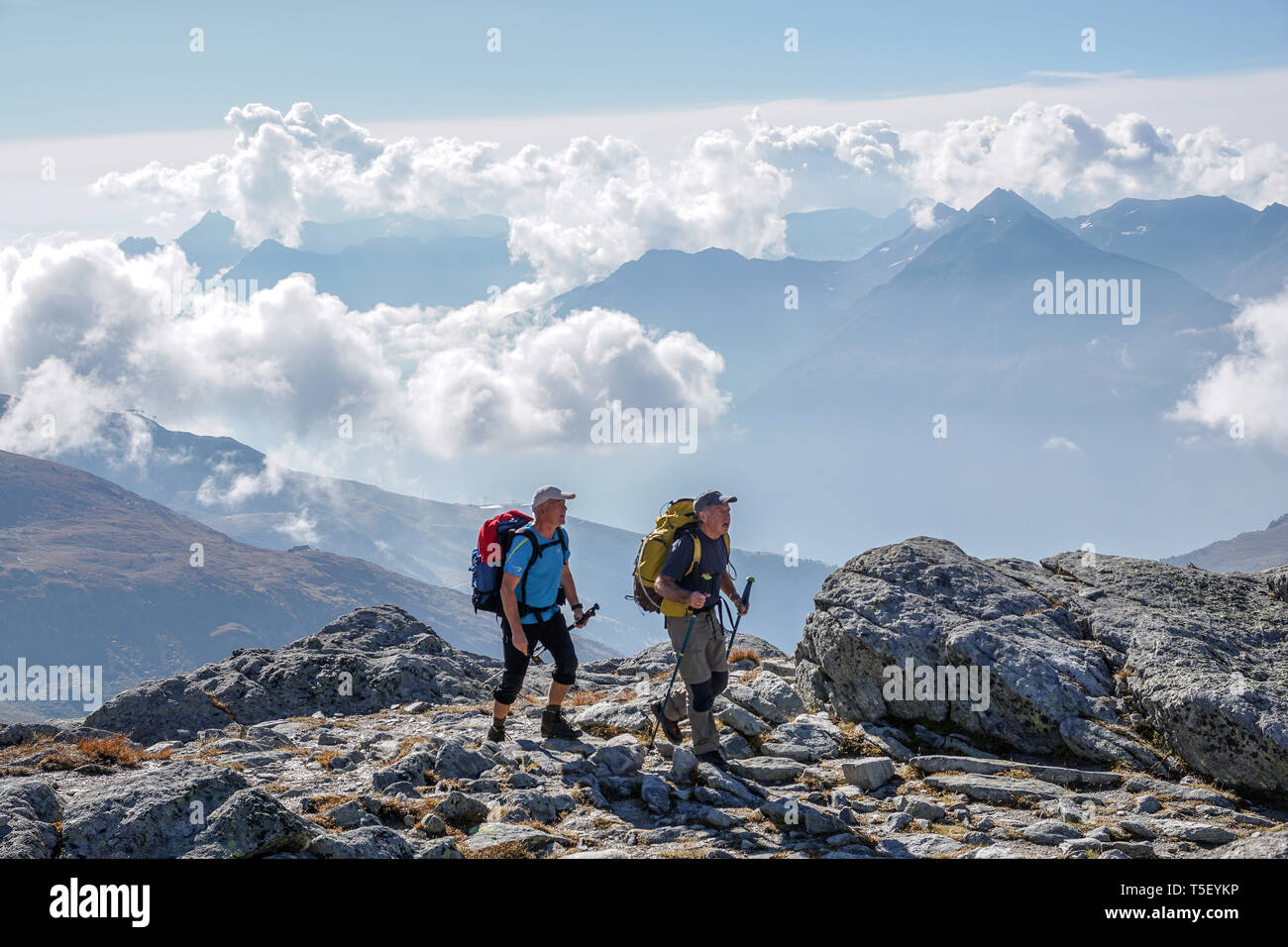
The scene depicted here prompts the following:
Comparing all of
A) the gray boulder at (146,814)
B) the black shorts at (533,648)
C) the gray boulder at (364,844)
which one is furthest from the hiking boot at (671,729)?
the gray boulder at (146,814)

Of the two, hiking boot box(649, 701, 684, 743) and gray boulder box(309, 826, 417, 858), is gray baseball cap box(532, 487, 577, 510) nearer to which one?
hiking boot box(649, 701, 684, 743)

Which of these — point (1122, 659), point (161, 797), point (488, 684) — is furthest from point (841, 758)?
point (488, 684)

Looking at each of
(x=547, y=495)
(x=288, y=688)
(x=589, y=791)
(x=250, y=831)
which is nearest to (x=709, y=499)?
(x=547, y=495)

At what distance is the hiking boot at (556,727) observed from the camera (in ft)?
47.4

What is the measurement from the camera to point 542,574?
1329cm

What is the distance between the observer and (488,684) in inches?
873

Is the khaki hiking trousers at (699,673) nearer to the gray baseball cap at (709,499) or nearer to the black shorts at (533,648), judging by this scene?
the gray baseball cap at (709,499)

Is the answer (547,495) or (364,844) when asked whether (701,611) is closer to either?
(547,495)

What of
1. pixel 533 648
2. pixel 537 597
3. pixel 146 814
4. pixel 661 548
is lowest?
pixel 146 814

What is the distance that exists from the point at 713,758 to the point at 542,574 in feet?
11.9
